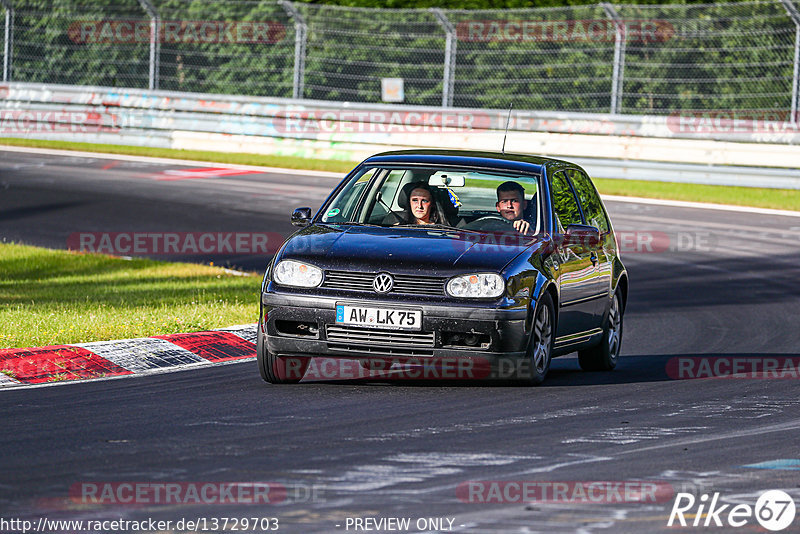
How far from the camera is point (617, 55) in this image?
24562mm

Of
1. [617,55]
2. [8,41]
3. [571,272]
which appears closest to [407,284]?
[571,272]

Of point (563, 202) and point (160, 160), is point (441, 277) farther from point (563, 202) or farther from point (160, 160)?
point (160, 160)

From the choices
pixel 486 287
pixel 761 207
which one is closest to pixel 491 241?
pixel 486 287

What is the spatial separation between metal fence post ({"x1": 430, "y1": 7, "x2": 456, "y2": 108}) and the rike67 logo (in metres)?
20.5

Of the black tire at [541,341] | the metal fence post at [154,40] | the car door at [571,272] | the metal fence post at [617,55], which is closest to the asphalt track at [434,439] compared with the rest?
the black tire at [541,341]

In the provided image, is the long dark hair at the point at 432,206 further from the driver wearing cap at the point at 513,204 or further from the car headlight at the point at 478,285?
the car headlight at the point at 478,285

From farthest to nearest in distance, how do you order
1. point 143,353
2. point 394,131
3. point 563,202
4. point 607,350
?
point 394,131 < point 607,350 < point 563,202 < point 143,353

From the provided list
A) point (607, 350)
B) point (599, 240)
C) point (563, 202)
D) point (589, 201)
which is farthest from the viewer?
point (589, 201)

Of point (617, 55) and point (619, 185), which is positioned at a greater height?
point (617, 55)

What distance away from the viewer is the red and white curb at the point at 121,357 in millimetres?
8961

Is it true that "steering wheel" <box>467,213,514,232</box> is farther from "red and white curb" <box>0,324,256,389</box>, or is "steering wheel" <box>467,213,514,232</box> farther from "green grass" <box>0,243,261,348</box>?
"green grass" <box>0,243,261,348</box>

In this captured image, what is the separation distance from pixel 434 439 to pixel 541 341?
202 centimetres

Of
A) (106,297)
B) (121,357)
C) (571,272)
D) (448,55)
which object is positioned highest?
(448,55)

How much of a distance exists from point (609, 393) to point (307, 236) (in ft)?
7.08
